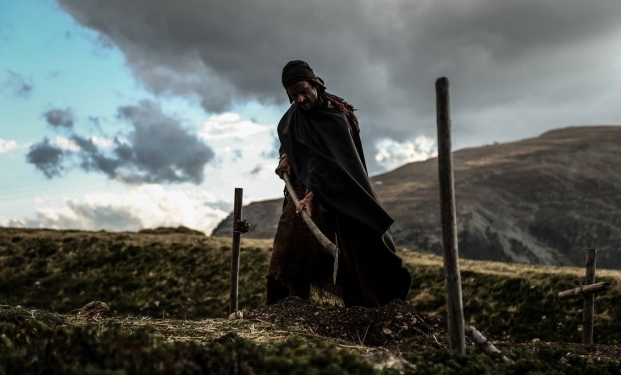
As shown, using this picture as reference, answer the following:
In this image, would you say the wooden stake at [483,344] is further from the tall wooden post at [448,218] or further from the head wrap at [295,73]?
the head wrap at [295,73]

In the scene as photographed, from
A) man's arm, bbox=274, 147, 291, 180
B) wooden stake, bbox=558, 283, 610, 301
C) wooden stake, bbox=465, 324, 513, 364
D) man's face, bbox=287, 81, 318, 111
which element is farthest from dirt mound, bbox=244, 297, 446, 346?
wooden stake, bbox=558, 283, 610, 301

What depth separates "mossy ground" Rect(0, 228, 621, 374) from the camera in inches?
171

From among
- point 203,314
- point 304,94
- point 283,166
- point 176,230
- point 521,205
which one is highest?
point 521,205

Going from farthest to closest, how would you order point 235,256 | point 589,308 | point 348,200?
point 235,256 → point 589,308 → point 348,200

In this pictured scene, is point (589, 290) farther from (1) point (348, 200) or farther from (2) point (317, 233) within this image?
(2) point (317, 233)

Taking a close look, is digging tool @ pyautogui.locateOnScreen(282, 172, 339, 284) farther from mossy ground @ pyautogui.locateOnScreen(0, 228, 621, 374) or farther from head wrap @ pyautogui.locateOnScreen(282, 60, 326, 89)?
head wrap @ pyautogui.locateOnScreen(282, 60, 326, 89)

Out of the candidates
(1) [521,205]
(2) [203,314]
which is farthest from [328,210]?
(1) [521,205]

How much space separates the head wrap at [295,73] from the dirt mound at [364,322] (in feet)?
10.3

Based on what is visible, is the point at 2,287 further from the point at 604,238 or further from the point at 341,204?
the point at 604,238

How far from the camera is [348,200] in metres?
8.36

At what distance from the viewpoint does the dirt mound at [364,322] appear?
7.93 metres

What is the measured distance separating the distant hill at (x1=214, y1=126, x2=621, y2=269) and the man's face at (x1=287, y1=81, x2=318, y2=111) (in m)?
35.6

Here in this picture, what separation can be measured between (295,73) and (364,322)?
3451 mm

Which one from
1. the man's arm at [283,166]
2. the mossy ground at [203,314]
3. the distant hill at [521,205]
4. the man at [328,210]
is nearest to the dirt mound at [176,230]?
the mossy ground at [203,314]
